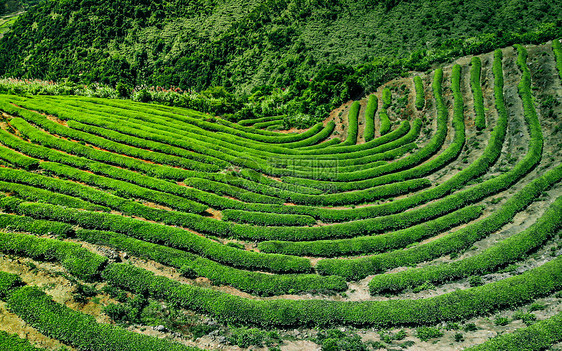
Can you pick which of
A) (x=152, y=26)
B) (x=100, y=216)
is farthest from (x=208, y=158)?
(x=152, y=26)

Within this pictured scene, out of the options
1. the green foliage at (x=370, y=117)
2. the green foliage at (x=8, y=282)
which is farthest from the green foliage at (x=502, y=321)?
the green foliage at (x=370, y=117)

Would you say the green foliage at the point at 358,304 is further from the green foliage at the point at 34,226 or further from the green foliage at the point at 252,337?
the green foliage at the point at 34,226

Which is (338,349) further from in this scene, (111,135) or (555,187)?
(111,135)

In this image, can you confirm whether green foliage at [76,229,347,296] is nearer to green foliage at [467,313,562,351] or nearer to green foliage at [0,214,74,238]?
green foliage at [0,214,74,238]

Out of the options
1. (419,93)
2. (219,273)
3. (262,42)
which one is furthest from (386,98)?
(262,42)

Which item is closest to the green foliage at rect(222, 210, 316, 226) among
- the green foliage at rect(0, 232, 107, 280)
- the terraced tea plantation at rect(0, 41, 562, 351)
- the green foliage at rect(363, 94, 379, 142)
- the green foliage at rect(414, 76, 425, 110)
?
the terraced tea plantation at rect(0, 41, 562, 351)

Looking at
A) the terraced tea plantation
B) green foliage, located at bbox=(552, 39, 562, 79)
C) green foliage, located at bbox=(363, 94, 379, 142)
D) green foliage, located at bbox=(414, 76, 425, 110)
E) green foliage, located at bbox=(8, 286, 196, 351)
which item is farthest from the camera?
green foliage, located at bbox=(414, 76, 425, 110)
